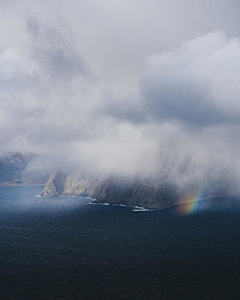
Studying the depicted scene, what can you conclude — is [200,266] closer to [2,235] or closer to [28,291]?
[28,291]

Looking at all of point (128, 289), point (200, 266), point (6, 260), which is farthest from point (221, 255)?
point (6, 260)

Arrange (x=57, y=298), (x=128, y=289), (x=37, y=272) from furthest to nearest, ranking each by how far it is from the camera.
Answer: (x=37, y=272), (x=128, y=289), (x=57, y=298)

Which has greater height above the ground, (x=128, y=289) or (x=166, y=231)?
(x=166, y=231)

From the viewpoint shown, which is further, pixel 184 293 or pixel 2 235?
pixel 2 235

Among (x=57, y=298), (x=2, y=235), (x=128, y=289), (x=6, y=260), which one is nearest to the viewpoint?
(x=57, y=298)

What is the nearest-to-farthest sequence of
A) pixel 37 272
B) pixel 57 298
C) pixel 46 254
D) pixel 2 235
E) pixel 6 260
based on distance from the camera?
pixel 57 298, pixel 37 272, pixel 6 260, pixel 46 254, pixel 2 235

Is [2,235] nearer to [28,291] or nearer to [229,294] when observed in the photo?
[28,291]

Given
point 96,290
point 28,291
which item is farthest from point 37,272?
point 96,290

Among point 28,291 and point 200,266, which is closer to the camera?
point 28,291

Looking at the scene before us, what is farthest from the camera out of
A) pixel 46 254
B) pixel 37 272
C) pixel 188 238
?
pixel 188 238
